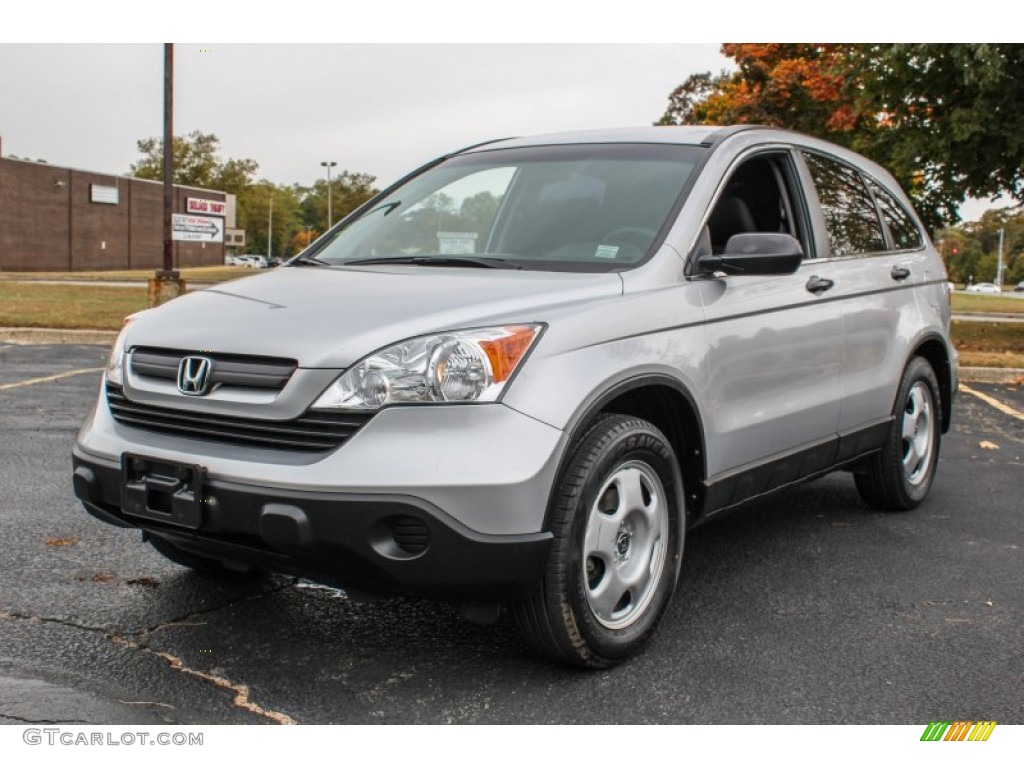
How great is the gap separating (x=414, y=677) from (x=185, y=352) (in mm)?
1226

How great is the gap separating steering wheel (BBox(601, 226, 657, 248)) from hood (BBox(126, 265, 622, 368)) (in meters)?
0.35

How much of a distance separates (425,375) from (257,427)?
52 cm

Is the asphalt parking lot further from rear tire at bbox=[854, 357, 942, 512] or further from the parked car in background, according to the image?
the parked car in background

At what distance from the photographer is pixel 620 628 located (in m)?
3.63

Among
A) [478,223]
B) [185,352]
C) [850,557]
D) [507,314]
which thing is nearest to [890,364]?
[850,557]

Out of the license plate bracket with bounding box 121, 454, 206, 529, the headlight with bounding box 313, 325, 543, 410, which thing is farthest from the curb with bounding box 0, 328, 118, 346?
the headlight with bounding box 313, 325, 543, 410

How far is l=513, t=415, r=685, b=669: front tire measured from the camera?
3.35 m

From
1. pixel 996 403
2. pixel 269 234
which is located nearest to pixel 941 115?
pixel 996 403

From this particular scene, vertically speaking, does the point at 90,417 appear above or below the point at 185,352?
below

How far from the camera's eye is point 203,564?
4.38 meters

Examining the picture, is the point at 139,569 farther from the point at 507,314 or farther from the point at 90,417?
the point at 507,314

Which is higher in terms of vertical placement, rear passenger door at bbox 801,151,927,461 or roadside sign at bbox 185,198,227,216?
roadside sign at bbox 185,198,227,216

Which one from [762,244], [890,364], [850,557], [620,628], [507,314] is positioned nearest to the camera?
[507,314]

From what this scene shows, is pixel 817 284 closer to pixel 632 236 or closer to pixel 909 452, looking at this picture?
pixel 632 236
